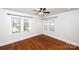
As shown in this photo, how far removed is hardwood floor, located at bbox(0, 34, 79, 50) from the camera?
3.33 feet

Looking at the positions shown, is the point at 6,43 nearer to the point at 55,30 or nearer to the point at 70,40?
the point at 55,30

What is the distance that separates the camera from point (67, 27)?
115cm

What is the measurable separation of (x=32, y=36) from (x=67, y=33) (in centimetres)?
55

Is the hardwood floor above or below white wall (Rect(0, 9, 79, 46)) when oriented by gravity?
below

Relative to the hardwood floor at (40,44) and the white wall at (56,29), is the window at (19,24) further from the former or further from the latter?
the hardwood floor at (40,44)

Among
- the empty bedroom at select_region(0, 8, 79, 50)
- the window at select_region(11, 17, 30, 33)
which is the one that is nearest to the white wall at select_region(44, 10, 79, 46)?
the empty bedroom at select_region(0, 8, 79, 50)

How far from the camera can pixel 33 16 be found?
1120mm

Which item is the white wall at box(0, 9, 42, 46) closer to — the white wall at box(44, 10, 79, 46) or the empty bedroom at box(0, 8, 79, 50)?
the empty bedroom at box(0, 8, 79, 50)

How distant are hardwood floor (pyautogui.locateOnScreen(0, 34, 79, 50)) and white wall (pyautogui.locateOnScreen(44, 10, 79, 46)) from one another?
71mm

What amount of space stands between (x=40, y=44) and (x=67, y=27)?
0.52 metres

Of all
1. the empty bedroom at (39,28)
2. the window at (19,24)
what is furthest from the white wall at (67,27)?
the window at (19,24)

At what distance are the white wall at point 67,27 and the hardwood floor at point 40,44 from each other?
7cm
